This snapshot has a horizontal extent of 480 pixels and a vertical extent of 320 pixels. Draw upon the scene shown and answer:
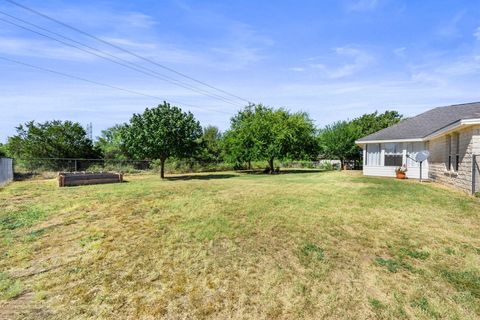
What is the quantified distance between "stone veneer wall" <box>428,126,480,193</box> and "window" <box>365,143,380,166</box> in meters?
3.58

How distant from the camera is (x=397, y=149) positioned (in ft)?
55.9

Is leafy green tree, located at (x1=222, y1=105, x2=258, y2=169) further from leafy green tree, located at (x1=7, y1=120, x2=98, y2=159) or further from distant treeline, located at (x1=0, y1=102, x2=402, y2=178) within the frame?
leafy green tree, located at (x1=7, y1=120, x2=98, y2=159)

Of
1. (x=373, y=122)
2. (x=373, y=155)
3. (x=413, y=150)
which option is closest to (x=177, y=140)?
(x=373, y=155)

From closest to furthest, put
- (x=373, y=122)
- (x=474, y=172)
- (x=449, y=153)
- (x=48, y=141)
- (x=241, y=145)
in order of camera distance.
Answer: (x=474, y=172) → (x=449, y=153) → (x=48, y=141) → (x=241, y=145) → (x=373, y=122)

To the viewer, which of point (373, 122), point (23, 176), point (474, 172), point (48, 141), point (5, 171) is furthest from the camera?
point (373, 122)

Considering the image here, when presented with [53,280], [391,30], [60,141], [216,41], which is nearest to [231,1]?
[216,41]

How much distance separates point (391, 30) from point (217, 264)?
14720mm

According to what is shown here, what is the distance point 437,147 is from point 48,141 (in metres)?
26.7

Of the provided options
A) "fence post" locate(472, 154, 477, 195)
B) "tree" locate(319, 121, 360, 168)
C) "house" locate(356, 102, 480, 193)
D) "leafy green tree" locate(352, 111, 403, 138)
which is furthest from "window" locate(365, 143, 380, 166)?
"leafy green tree" locate(352, 111, 403, 138)

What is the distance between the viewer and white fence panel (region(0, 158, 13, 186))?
45.8 ft

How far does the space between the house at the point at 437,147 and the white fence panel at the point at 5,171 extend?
808 inches

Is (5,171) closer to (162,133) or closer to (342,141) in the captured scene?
(162,133)

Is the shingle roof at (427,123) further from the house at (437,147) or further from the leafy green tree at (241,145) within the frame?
the leafy green tree at (241,145)

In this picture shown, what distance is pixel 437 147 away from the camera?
46.3ft
